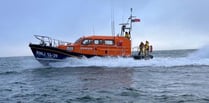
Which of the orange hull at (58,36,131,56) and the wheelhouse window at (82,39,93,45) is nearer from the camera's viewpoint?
the orange hull at (58,36,131,56)

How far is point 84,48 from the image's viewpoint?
81.4 feet

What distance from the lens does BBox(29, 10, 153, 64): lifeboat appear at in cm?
2448

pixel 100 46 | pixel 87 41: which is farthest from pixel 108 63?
pixel 87 41

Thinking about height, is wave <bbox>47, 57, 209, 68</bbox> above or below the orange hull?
below

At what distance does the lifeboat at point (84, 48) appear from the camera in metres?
24.5

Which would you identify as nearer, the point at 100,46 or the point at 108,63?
the point at 108,63

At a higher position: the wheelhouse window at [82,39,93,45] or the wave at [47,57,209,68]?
the wheelhouse window at [82,39,93,45]

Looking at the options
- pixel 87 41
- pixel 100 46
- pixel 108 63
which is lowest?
pixel 108 63

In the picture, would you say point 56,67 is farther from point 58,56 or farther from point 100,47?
point 100,47

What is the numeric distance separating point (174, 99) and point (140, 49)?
15279 millimetres

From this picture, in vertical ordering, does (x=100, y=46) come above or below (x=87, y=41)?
below

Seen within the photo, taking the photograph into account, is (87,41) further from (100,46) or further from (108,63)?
(108,63)

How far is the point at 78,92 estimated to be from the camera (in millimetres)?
12820

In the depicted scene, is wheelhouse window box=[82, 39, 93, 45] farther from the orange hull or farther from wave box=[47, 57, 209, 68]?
wave box=[47, 57, 209, 68]
